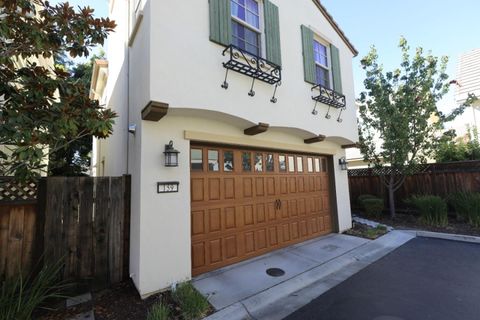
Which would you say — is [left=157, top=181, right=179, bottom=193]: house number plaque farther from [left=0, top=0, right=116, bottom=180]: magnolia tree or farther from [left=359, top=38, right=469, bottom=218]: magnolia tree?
[left=359, top=38, right=469, bottom=218]: magnolia tree

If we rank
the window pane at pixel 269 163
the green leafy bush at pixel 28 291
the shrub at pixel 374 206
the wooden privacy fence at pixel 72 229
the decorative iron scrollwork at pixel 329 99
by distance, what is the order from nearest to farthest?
the green leafy bush at pixel 28 291, the wooden privacy fence at pixel 72 229, the window pane at pixel 269 163, the decorative iron scrollwork at pixel 329 99, the shrub at pixel 374 206

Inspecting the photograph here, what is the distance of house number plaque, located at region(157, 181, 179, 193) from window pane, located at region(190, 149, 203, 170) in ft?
2.06

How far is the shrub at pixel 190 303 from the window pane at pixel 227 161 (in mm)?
2388

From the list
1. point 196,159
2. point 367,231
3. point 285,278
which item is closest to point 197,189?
point 196,159

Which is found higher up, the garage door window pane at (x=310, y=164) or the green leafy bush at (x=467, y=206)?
the garage door window pane at (x=310, y=164)

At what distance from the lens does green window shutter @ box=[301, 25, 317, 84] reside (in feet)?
21.5

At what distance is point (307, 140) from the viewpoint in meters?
6.92

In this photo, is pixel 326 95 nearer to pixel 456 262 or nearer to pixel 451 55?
pixel 456 262

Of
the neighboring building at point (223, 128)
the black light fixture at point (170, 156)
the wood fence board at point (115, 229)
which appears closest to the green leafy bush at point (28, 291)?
the wood fence board at point (115, 229)

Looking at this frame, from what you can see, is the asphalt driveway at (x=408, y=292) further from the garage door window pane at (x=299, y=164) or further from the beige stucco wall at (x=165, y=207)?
the garage door window pane at (x=299, y=164)

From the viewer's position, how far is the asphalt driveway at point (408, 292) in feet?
11.0

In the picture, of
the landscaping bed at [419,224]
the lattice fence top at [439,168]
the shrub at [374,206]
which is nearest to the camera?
the landscaping bed at [419,224]

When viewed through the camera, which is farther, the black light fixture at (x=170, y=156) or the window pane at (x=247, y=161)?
Answer: the window pane at (x=247, y=161)

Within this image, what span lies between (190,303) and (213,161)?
102 inches
